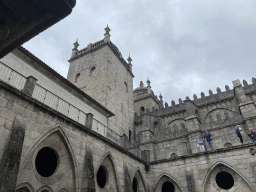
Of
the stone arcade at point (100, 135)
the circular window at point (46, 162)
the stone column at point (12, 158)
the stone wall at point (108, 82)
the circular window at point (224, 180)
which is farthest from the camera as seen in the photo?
the stone wall at point (108, 82)

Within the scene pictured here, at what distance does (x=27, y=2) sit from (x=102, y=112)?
1572 centimetres

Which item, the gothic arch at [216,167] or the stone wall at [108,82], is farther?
the stone wall at [108,82]

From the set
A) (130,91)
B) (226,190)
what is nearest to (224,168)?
(226,190)

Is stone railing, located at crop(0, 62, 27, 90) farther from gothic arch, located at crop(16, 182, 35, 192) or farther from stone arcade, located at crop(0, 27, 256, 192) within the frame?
gothic arch, located at crop(16, 182, 35, 192)

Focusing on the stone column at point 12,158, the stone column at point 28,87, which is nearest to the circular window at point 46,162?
the stone column at point 12,158

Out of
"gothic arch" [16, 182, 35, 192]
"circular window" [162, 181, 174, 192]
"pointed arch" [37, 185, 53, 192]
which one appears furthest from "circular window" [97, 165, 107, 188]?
"circular window" [162, 181, 174, 192]

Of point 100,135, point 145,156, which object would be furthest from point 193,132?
Result: point 100,135

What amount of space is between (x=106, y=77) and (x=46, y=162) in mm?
14690

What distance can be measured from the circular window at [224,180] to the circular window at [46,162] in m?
10.6

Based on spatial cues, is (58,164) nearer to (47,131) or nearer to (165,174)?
(47,131)

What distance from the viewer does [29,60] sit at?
12023mm

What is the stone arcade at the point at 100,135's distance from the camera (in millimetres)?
7539

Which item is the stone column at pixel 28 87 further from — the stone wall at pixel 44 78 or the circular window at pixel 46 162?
the stone wall at pixel 44 78

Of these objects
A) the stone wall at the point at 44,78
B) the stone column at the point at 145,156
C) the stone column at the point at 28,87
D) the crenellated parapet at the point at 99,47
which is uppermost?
the crenellated parapet at the point at 99,47
